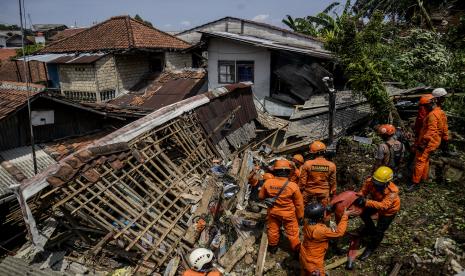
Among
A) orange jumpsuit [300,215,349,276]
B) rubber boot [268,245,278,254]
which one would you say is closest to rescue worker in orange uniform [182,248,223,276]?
orange jumpsuit [300,215,349,276]

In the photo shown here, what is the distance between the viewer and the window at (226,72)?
1709 cm

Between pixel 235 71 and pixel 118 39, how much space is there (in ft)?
30.0

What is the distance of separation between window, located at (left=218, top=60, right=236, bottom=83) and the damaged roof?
1.49 meters

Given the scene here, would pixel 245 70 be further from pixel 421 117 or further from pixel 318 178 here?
pixel 318 178

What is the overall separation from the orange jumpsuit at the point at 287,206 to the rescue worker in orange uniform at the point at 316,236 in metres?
0.74

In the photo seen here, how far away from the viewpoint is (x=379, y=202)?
16.3ft

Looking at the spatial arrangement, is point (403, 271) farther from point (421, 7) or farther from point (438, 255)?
point (421, 7)

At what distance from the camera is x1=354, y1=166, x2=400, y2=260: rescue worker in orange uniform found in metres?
4.88

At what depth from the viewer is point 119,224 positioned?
5.69 meters

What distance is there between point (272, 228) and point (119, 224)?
281 centimetres

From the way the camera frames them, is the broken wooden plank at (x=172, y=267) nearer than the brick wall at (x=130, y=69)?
Yes

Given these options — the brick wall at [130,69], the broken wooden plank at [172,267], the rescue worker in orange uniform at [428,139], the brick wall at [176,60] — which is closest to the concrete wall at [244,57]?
the brick wall at [176,60]

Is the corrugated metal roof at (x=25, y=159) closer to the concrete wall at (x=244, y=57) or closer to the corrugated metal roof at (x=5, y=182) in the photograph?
the corrugated metal roof at (x=5, y=182)

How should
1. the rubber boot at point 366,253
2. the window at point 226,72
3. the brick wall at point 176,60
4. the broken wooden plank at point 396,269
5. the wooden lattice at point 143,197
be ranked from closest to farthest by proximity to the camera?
the broken wooden plank at point 396,269 < the rubber boot at point 366,253 < the wooden lattice at point 143,197 < the window at point 226,72 < the brick wall at point 176,60
